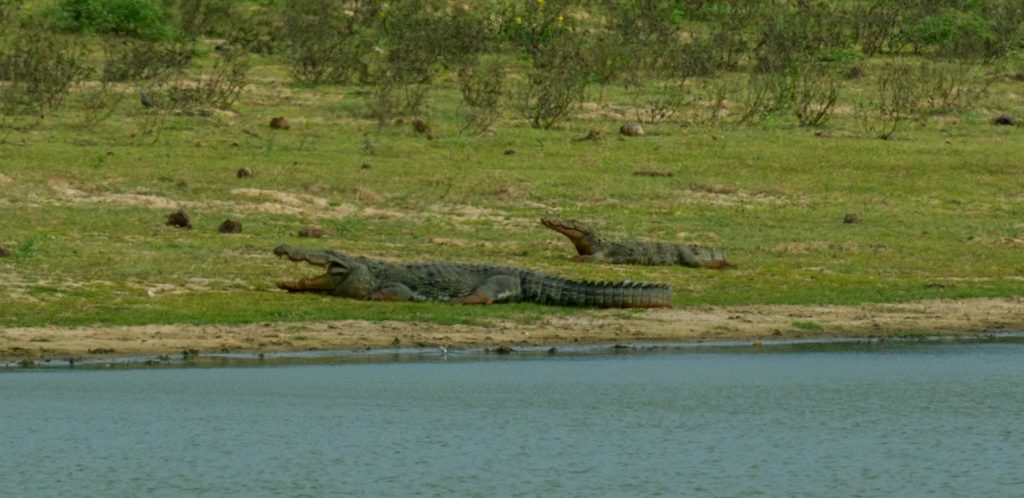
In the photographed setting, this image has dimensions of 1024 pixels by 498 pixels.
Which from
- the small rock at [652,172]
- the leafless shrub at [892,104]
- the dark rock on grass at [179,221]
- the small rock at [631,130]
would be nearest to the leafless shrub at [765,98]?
the leafless shrub at [892,104]

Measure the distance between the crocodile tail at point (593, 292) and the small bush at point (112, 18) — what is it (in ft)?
50.0

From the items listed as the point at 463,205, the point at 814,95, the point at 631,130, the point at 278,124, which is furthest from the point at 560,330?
the point at 814,95

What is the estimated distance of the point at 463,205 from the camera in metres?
20.8

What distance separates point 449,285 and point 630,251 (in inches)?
121

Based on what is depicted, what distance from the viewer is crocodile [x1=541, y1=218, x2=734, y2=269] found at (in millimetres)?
18031

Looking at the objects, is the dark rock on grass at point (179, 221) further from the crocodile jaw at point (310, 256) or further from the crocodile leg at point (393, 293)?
the crocodile leg at point (393, 293)

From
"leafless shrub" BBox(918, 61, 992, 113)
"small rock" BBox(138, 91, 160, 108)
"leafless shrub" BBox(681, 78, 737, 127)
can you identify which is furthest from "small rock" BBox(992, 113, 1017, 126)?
"small rock" BBox(138, 91, 160, 108)

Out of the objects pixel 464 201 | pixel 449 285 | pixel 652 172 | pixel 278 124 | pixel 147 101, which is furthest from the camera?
pixel 147 101

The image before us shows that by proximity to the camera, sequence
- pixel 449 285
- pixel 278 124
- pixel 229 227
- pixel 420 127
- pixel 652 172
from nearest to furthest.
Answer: pixel 449 285, pixel 229 227, pixel 652 172, pixel 278 124, pixel 420 127

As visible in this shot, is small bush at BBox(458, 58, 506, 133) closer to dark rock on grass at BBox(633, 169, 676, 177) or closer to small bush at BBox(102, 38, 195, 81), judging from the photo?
dark rock on grass at BBox(633, 169, 676, 177)

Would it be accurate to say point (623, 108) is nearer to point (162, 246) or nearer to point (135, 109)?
point (135, 109)

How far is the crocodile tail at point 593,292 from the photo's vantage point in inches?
629

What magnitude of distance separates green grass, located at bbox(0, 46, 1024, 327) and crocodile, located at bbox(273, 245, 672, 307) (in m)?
0.18

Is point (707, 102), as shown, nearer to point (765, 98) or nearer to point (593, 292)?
point (765, 98)
